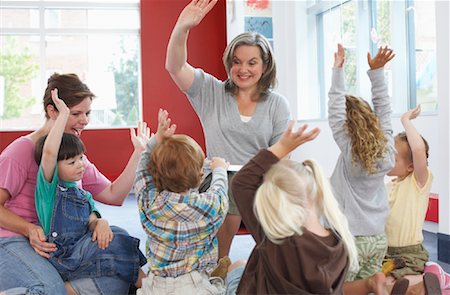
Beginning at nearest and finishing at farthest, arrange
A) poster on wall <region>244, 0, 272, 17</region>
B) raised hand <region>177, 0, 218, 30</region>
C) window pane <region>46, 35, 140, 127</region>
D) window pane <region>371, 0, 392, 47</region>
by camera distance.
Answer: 1. raised hand <region>177, 0, 218, 30</region>
2. window pane <region>371, 0, 392, 47</region>
3. poster on wall <region>244, 0, 272, 17</region>
4. window pane <region>46, 35, 140, 127</region>

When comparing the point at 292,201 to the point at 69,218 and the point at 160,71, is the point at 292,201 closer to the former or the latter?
the point at 69,218

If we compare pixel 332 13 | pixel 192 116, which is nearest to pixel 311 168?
pixel 332 13

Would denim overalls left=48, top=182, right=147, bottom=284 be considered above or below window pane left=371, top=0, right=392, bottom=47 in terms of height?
below

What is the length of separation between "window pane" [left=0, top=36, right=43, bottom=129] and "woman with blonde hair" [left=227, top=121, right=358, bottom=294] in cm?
680

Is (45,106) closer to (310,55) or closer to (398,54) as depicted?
(398,54)

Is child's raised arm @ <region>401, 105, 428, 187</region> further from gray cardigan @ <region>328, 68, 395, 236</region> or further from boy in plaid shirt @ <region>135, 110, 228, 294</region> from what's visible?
boy in plaid shirt @ <region>135, 110, 228, 294</region>

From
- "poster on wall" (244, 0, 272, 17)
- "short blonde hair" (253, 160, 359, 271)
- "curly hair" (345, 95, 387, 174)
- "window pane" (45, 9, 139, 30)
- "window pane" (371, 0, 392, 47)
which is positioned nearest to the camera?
"short blonde hair" (253, 160, 359, 271)

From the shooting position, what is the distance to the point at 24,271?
7.06 ft

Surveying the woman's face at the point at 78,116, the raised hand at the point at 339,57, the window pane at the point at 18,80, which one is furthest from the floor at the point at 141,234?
the window pane at the point at 18,80

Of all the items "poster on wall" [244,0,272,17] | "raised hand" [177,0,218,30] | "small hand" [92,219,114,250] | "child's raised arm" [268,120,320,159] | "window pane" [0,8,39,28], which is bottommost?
"small hand" [92,219,114,250]

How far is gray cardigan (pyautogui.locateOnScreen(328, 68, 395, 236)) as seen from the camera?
219 cm

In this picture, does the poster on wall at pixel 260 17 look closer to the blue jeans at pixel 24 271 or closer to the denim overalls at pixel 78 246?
the denim overalls at pixel 78 246

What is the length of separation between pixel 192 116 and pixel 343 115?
19.3 feet

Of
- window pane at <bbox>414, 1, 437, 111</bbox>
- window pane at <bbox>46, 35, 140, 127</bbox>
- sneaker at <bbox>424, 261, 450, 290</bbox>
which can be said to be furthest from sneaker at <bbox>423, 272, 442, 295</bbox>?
window pane at <bbox>46, 35, 140, 127</bbox>
